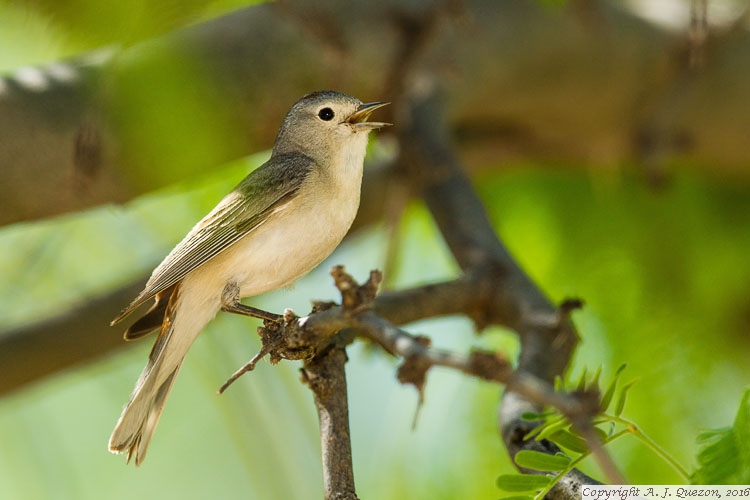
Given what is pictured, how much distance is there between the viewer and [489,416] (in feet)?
14.5

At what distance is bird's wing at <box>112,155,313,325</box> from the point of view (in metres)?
2.86

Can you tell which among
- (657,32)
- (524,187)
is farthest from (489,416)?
(657,32)

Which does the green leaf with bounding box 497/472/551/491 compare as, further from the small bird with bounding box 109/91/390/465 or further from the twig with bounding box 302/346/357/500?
the small bird with bounding box 109/91/390/465

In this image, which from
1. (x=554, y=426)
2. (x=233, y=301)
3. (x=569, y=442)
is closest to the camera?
(x=554, y=426)

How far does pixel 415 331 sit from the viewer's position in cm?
477

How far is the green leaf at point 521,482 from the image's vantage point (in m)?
2.12

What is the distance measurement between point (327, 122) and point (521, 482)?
1.64 metres

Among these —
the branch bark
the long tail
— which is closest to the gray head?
the branch bark

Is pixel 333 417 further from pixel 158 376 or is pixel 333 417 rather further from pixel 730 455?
pixel 730 455

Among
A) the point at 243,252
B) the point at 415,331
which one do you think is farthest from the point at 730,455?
the point at 415,331

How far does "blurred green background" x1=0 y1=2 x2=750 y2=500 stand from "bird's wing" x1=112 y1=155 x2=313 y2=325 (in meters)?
0.68

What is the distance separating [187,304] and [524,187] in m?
3.04

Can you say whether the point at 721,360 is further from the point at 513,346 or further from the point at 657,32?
the point at 657,32

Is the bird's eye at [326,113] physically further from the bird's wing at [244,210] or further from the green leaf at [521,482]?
the green leaf at [521,482]
